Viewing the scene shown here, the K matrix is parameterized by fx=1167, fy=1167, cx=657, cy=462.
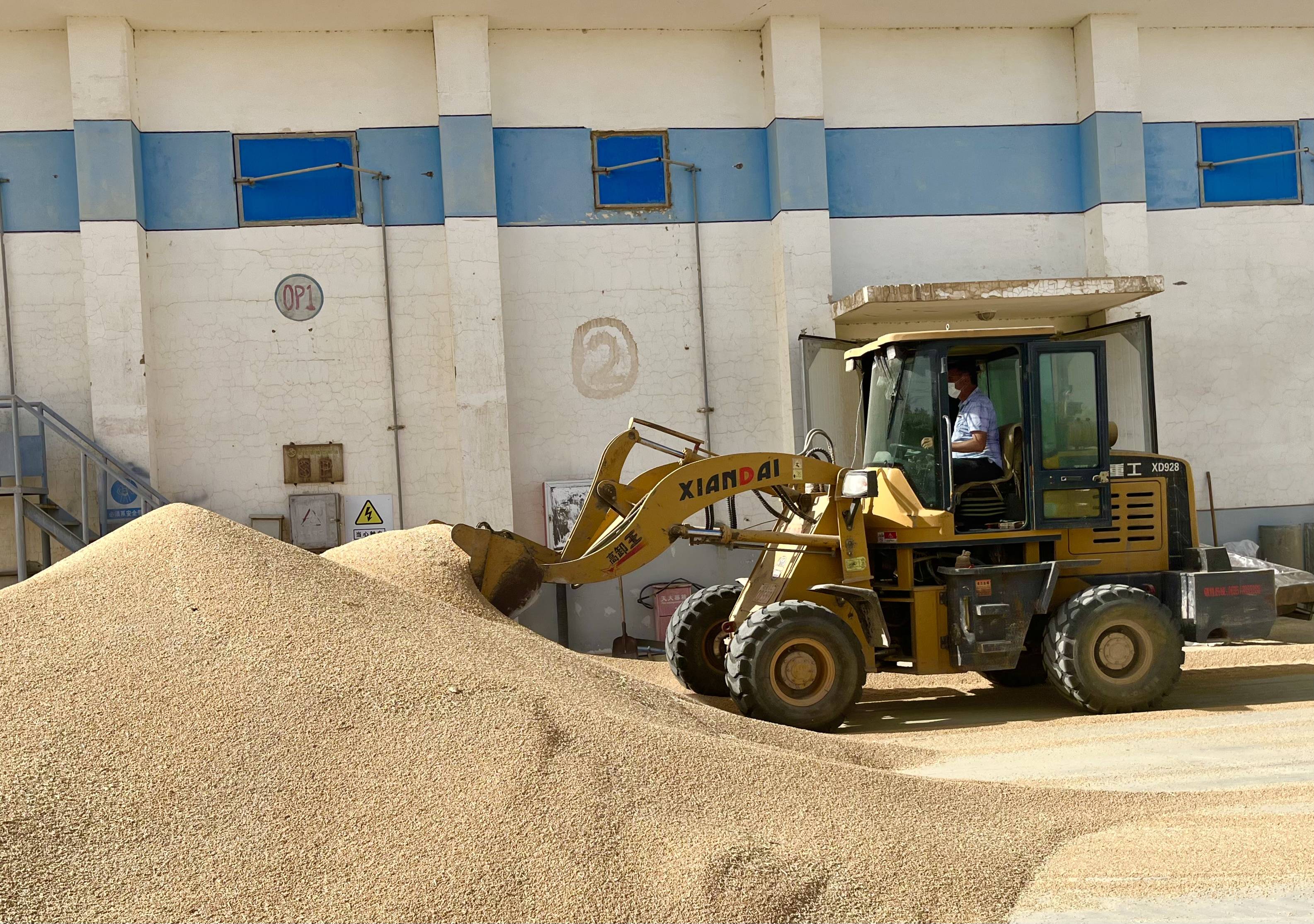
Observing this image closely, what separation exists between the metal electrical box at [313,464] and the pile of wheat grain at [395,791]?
262 inches

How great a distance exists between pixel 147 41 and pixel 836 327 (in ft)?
28.1

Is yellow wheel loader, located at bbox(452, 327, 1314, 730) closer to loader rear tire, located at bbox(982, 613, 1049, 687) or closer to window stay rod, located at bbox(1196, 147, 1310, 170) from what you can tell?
A: loader rear tire, located at bbox(982, 613, 1049, 687)

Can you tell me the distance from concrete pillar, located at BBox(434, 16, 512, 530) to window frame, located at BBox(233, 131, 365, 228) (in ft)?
3.39

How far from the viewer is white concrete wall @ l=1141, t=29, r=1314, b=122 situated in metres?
14.6

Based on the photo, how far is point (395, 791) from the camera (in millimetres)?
4770

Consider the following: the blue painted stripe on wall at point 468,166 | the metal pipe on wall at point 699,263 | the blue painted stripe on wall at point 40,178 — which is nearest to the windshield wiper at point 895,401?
the metal pipe on wall at point 699,263

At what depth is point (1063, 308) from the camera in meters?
13.7

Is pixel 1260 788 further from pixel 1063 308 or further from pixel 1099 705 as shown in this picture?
pixel 1063 308

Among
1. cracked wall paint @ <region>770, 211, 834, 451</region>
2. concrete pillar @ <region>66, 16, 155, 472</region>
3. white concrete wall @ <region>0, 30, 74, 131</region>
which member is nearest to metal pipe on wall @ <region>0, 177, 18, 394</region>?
white concrete wall @ <region>0, 30, 74, 131</region>

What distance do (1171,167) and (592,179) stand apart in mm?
7261

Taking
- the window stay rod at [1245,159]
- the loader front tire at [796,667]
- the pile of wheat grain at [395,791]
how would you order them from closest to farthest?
the pile of wheat grain at [395,791], the loader front tire at [796,667], the window stay rod at [1245,159]

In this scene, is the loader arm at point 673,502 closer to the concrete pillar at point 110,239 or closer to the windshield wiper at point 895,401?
the windshield wiper at point 895,401

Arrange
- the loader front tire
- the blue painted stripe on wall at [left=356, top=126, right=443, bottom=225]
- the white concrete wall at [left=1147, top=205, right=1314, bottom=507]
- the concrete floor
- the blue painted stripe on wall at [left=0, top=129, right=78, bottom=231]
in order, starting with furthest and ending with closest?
1. the white concrete wall at [left=1147, top=205, right=1314, bottom=507]
2. the blue painted stripe on wall at [left=356, top=126, right=443, bottom=225]
3. the blue painted stripe on wall at [left=0, top=129, right=78, bottom=231]
4. the loader front tire
5. the concrete floor

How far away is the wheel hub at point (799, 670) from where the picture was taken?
8039 mm
